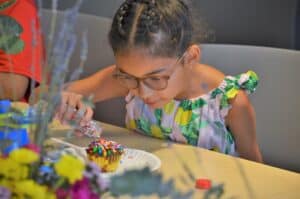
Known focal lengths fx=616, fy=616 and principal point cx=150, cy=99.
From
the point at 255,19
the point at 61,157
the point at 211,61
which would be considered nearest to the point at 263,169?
the point at 211,61

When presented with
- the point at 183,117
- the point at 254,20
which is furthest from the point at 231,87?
the point at 254,20

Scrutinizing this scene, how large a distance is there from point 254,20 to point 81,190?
2.01 m

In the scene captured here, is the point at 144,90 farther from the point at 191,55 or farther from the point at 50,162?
the point at 50,162

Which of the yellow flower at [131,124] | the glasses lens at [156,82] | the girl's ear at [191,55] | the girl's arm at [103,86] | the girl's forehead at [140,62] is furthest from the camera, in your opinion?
the girl's arm at [103,86]

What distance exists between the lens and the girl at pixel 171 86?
1.25 meters

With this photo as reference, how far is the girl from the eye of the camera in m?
1.25

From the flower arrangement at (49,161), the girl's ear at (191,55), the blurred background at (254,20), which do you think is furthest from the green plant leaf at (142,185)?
the blurred background at (254,20)

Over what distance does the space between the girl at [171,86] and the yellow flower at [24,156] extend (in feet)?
2.03

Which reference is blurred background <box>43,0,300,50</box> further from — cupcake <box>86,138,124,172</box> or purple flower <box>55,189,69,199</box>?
purple flower <box>55,189,69,199</box>

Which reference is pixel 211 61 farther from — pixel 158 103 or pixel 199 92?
pixel 158 103

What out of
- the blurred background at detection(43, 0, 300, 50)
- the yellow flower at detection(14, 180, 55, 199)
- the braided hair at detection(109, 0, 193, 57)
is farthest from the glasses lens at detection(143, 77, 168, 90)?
the blurred background at detection(43, 0, 300, 50)

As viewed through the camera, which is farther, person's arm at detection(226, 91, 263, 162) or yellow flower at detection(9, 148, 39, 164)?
person's arm at detection(226, 91, 263, 162)

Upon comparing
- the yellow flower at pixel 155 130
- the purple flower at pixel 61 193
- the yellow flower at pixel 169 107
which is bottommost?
the yellow flower at pixel 155 130

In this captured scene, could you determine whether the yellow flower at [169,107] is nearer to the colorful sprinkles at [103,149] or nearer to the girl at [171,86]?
the girl at [171,86]
